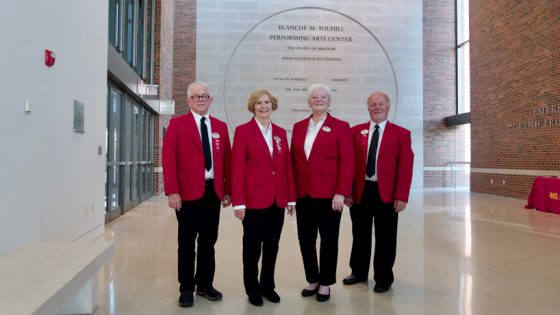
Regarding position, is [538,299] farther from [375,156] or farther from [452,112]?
[452,112]

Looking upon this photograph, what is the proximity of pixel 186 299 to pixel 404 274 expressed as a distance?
6.74ft

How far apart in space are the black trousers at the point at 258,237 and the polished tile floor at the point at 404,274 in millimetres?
220

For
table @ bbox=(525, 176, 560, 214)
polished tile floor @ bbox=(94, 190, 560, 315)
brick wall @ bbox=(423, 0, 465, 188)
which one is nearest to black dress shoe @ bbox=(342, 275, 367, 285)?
polished tile floor @ bbox=(94, 190, 560, 315)

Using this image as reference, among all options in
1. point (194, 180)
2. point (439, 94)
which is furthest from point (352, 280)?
point (439, 94)

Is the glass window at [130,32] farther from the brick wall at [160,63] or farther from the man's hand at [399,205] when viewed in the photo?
the man's hand at [399,205]

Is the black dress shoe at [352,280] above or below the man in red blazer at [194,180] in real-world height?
below

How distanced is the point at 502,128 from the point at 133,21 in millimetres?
10582

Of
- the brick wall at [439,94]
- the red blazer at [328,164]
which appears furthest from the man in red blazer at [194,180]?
the brick wall at [439,94]

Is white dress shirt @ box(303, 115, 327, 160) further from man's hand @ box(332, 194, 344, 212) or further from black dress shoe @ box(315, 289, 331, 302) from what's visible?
black dress shoe @ box(315, 289, 331, 302)

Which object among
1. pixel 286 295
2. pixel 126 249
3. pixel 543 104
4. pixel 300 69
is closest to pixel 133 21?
pixel 126 249

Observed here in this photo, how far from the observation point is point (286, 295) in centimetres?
335

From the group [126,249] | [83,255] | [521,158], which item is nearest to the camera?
[83,255]

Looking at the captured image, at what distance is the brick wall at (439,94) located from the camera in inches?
664

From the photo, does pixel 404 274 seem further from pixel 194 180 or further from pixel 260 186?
pixel 194 180
